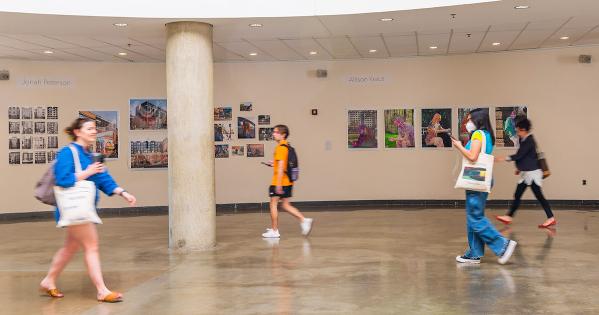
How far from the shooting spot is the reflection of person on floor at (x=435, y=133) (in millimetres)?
15555

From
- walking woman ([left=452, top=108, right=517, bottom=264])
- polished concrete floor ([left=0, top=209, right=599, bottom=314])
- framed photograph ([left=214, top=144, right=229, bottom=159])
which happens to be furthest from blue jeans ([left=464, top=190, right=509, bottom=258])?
framed photograph ([left=214, top=144, right=229, bottom=159])

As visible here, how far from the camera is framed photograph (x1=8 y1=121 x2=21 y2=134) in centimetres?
1480

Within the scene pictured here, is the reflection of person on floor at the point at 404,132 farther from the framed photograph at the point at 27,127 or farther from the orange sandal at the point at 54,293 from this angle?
the orange sandal at the point at 54,293

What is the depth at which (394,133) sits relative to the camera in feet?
51.7

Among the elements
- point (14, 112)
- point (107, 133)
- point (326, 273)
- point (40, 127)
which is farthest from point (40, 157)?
point (326, 273)

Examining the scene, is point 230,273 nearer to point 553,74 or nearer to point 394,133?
point 394,133

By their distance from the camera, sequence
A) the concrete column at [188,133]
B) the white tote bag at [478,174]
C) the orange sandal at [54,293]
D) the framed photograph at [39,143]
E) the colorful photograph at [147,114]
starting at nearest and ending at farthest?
the orange sandal at [54,293], the white tote bag at [478,174], the concrete column at [188,133], the framed photograph at [39,143], the colorful photograph at [147,114]

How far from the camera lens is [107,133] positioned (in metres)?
15.5

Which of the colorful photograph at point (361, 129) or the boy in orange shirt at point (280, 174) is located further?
the colorful photograph at point (361, 129)

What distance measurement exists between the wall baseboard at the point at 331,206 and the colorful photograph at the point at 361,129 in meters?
1.42

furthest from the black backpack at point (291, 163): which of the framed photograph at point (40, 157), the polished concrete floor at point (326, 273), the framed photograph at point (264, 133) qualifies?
the framed photograph at point (40, 157)

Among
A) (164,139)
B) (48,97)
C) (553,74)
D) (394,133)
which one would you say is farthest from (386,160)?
(48,97)

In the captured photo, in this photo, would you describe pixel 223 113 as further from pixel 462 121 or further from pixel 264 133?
pixel 462 121

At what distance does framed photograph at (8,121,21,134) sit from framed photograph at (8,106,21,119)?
137 mm
